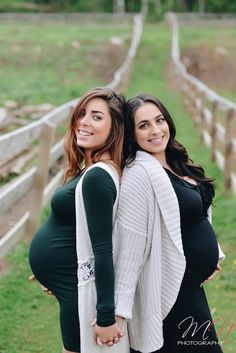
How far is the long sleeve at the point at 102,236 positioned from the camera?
93.0 inches

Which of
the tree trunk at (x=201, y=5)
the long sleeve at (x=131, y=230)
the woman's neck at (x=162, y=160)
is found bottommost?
the tree trunk at (x=201, y=5)

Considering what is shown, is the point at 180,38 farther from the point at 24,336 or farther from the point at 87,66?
the point at 24,336

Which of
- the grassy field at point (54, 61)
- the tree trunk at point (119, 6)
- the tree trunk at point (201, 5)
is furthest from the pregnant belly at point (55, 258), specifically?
the tree trunk at point (201, 5)

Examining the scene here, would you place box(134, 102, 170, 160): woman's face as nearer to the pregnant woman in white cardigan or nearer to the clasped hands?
the pregnant woman in white cardigan

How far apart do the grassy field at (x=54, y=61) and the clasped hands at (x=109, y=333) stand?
13231 mm

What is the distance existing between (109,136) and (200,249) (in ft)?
2.03

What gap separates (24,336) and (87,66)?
2067 centimetres

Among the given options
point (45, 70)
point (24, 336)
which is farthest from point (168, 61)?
point (24, 336)

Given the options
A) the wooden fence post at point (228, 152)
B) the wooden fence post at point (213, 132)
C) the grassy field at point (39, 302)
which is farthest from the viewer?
the wooden fence post at point (213, 132)

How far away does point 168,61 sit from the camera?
25953mm

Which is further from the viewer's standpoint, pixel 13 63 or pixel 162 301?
pixel 13 63

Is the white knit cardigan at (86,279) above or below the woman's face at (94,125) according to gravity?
below

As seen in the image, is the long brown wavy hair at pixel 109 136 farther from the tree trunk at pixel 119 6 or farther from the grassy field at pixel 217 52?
the tree trunk at pixel 119 6

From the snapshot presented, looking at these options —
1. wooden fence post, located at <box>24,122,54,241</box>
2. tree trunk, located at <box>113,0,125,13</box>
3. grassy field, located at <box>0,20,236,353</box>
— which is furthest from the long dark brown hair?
tree trunk, located at <box>113,0,125,13</box>
